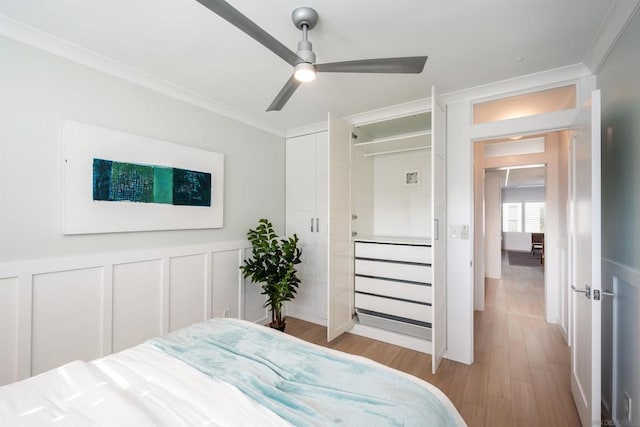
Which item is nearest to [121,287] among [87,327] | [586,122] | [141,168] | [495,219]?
[87,327]

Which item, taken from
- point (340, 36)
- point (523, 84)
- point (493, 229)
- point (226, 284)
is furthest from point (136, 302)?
point (493, 229)

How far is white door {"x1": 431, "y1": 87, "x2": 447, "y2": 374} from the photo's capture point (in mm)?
2223

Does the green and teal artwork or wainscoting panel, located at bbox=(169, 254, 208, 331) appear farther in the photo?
wainscoting panel, located at bbox=(169, 254, 208, 331)

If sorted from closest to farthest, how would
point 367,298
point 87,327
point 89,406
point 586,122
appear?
point 89,406 < point 586,122 < point 87,327 < point 367,298

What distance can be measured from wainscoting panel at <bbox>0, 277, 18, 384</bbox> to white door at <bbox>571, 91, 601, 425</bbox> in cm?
330

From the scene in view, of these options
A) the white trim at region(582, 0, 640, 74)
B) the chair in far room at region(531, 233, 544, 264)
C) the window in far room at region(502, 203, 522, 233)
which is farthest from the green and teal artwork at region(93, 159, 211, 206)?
the window in far room at region(502, 203, 522, 233)

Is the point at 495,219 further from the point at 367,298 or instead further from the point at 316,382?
the point at 316,382

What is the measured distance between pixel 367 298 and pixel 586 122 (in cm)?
234

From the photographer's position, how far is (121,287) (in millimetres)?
2104

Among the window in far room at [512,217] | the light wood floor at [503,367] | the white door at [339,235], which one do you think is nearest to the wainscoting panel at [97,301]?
the white door at [339,235]

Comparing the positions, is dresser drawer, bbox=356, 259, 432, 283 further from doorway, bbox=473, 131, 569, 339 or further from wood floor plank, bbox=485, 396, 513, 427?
doorway, bbox=473, 131, 569, 339

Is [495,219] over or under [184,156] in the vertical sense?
under

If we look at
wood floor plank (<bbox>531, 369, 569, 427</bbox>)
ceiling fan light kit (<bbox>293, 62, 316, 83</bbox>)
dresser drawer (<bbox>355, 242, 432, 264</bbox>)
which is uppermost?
ceiling fan light kit (<bbox>293, 62, 316, 83</bbox>)

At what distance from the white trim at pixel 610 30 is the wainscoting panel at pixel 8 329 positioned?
12.1 ft
